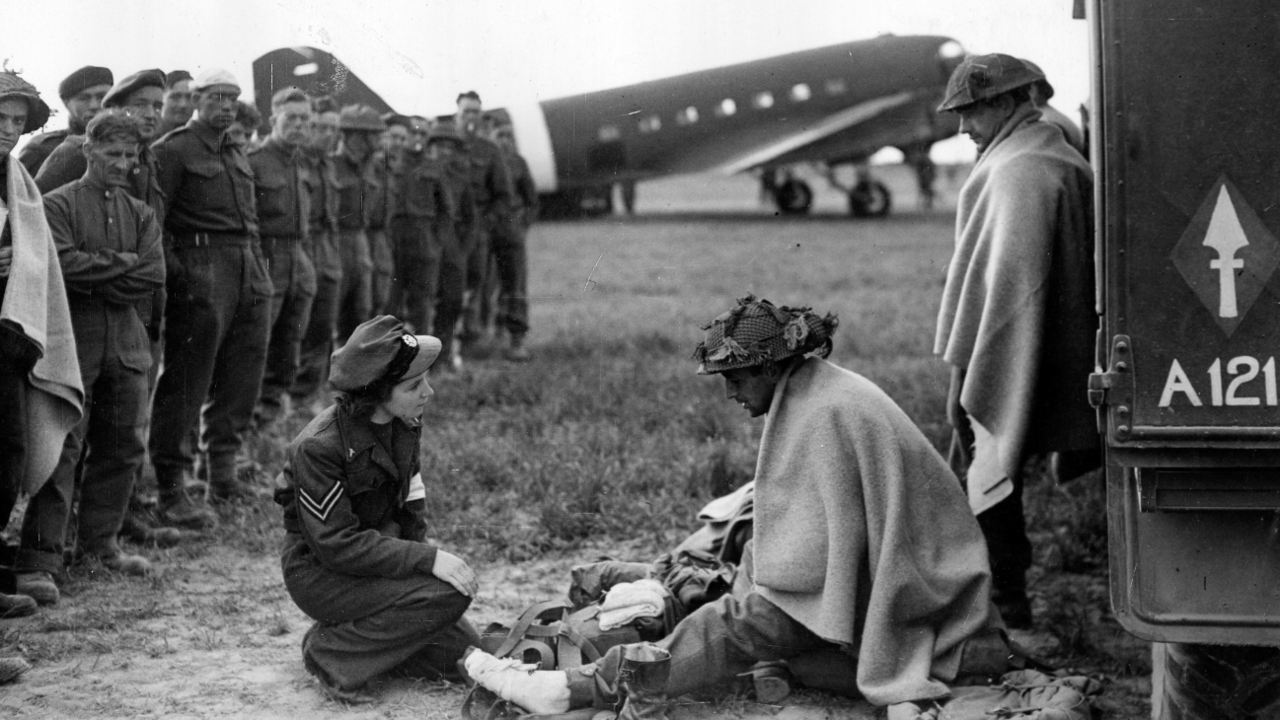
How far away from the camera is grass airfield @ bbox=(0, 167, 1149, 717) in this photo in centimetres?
494

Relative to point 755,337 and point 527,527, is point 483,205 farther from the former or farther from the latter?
point 755,337

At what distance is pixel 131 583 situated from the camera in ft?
19.9

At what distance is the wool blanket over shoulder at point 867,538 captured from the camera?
456 centimetres

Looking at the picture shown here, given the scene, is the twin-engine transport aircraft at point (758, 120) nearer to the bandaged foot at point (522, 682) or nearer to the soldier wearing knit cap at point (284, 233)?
the soldier wearing knit cap at point (284, 233)

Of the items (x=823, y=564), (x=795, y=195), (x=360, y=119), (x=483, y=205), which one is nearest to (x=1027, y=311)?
(x=823, y=564)

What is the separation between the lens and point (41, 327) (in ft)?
17.9

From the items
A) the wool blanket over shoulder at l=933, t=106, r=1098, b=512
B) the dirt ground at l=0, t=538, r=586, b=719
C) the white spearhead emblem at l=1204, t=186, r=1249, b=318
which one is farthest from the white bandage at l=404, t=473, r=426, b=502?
the white spearhead emblem at l=1204, t=186, r=1249, b=318

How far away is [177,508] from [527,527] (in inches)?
66.6

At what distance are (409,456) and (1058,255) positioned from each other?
2.48 meters

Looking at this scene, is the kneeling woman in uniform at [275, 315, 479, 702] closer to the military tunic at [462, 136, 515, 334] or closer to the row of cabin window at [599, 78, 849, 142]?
the military tunic at [462, 136, 515, 334]

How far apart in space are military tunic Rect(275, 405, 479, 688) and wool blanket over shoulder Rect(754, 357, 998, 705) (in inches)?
43.7

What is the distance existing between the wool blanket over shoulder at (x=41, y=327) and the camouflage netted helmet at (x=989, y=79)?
3.48 metres

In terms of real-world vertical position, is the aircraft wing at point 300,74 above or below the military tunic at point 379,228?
above

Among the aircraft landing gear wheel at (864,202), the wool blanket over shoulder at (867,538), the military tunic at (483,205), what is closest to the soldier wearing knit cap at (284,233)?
the military tunic at (483,205)
